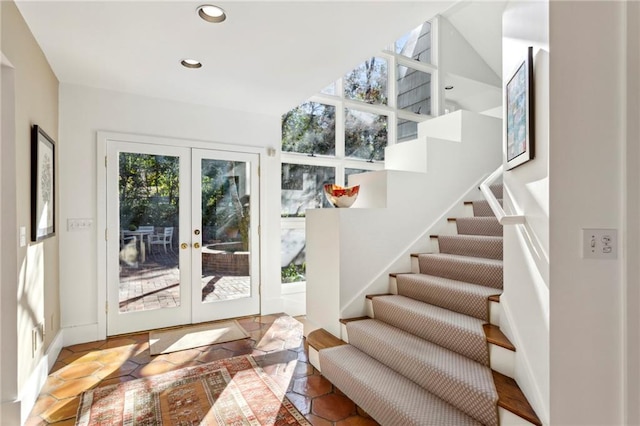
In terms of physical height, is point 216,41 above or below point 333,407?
above

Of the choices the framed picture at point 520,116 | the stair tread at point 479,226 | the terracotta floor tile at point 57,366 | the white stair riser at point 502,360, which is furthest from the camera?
the stair tread at point 479,226

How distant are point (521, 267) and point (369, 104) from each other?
3633 mm

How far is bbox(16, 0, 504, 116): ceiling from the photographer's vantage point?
2205 millimetres

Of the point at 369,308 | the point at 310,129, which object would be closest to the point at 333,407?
the point at 369,308

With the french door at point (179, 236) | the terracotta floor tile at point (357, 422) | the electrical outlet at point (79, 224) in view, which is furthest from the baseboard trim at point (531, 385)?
the electrical outlet at point (79, 224)

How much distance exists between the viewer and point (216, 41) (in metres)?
2.60

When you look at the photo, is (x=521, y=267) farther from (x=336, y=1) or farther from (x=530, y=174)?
(x=336, y=1)

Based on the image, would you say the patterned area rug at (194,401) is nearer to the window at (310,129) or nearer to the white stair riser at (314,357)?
the white stair riser at (314,357)

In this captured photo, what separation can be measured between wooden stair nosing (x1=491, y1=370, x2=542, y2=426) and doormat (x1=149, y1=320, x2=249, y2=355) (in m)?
2.38

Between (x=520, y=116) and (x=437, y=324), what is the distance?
140 cm

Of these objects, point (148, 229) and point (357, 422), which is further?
point (148, 229)

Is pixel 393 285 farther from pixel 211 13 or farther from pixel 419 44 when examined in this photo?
Result: pixel 419 44

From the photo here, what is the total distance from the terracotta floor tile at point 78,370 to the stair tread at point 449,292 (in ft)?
8.53

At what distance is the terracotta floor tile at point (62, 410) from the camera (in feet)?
7.22
